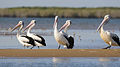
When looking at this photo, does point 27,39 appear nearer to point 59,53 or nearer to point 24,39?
point 24,39

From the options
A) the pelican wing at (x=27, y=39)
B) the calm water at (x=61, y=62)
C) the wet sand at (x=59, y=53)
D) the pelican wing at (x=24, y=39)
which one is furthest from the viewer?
the pelican wing at (x=24, y=39)

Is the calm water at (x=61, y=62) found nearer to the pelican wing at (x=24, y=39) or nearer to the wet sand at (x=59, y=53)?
the wet sand at (x=59, y=53)

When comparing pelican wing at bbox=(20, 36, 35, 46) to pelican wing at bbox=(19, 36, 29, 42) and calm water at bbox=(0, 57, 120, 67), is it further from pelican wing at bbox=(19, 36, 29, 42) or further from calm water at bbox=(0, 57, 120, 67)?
calm water at bbox=(0, 57, 120, 67)

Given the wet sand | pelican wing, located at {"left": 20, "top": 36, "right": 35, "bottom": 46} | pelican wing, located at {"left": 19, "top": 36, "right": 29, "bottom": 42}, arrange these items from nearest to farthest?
the wet sand, pelican wing, located at {"left": 20, "top": 36, "right": 35, "bottom": 46}, pelican wing, located at {"left": 19, "top": 36, "right": 29, "bottom": 42}

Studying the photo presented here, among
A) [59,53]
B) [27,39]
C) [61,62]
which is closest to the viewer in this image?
[61,62]

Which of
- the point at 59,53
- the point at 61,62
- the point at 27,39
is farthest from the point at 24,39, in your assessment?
the point at 61,62

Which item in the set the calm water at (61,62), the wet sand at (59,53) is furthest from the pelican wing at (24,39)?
the calm water at (61,62)

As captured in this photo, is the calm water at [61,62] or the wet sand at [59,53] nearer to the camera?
the calm water at [61,62]

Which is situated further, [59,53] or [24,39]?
[24,39]

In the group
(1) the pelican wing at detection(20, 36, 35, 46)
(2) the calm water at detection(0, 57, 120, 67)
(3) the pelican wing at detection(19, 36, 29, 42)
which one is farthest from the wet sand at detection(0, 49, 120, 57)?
(3) the pelican wing at detection(19, 36, 29, 42)

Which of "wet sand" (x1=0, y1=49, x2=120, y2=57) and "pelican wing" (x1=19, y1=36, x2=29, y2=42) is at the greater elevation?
"pelican wing" (x1=19, y1=36, x2=29, y2=42)

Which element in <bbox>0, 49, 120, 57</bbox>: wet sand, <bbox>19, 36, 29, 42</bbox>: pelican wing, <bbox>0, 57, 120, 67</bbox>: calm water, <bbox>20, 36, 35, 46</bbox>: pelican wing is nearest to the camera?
<bbox>0, 57, 120, 67</bbox>: calm water

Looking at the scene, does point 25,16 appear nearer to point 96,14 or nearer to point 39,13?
point 39,13

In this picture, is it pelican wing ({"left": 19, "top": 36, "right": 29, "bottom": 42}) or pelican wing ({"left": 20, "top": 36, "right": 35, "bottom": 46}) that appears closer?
pelican wing ({"left": 20, "top": 36, "right": 35, "bottom": 46})
